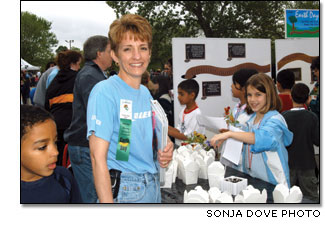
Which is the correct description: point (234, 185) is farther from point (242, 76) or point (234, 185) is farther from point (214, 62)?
point (214, 62)

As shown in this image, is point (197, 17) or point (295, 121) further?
point (197, 17)

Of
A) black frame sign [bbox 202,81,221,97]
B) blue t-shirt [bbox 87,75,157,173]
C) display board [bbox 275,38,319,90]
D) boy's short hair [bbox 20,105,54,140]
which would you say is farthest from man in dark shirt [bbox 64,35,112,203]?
display board [bbox 275,38,319,90]

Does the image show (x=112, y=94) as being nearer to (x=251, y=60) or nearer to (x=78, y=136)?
(x=78, y=136)

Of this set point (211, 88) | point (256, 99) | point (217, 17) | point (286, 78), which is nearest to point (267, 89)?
point (256, 99)

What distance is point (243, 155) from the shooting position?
265 centimetres

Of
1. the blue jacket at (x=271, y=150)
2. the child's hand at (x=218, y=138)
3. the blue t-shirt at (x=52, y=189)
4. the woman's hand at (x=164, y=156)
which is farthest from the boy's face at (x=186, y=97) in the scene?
the blue t-shirt at (x=52, y=189)

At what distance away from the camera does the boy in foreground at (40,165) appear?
1.45m

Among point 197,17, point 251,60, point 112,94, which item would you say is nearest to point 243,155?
point 112,94

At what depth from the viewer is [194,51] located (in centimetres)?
521

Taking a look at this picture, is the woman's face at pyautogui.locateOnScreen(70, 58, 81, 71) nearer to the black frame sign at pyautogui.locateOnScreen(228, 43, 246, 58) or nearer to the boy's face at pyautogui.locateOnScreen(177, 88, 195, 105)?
the boy's face at pyautogui.locateOnScreen(177, 88, 195, 105)

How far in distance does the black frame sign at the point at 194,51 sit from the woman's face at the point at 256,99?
2739 mm

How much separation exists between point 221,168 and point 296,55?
15.8 feet

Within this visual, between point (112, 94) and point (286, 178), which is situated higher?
point (112, 94)

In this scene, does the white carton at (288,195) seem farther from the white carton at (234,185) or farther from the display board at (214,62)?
the display board at (214,62)
